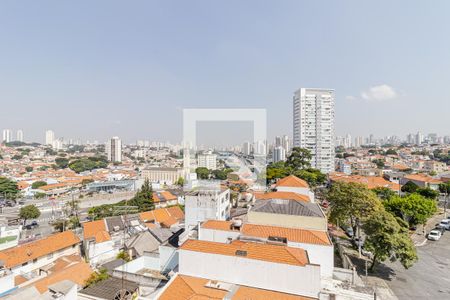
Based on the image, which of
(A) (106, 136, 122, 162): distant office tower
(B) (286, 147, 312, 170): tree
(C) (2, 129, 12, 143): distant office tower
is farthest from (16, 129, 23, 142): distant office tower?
(B) (286, 147, 312, 170): tree

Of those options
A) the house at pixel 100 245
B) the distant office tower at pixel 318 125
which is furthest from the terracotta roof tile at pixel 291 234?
the distant office tower at pixel 318 125

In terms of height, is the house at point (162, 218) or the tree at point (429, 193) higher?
the tree at point (429, 193)

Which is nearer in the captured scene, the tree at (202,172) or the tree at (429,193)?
the tree at (429,193)

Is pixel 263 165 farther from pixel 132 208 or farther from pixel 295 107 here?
pixel 132 208

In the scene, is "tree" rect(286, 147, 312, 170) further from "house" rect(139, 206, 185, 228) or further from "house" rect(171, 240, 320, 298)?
"house" rect(171, 240, 320, 298)

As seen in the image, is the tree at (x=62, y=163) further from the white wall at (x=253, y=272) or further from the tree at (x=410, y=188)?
the tree at (x=410, y=188)
